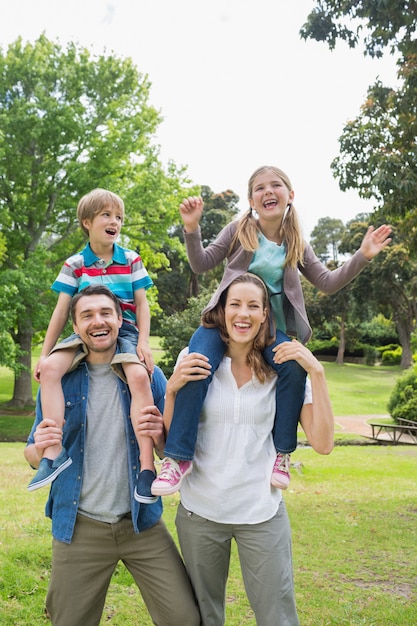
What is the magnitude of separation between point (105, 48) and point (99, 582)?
76.2 feet

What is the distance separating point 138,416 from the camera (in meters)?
3.10

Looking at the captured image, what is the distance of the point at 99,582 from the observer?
10.3ft

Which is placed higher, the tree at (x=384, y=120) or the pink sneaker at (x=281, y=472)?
the tree at (x=384, y=120)

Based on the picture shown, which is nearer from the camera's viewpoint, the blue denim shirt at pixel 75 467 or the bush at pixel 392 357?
the blue denim shirt at pixel 75 467

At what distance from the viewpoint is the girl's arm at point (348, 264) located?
3570 millimetres

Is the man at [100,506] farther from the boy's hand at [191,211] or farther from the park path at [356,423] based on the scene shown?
the park path at [356,423]

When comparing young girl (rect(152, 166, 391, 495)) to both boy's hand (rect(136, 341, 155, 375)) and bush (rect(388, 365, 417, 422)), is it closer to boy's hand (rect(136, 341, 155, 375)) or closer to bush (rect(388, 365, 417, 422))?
boy's hand (rect(136, 341, 155, 375))

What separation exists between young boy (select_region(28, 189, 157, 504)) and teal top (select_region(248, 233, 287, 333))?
2.45 feet

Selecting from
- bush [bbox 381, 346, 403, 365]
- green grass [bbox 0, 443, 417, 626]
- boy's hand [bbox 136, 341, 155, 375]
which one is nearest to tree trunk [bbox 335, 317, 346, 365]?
bush [bbox 381, 346, 403, 365]

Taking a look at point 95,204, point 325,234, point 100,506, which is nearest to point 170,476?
point 100,506

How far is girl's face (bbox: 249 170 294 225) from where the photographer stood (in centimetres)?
362

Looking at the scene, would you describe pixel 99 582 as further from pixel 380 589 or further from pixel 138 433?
pixel 380 589

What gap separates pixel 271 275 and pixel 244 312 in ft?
1.94

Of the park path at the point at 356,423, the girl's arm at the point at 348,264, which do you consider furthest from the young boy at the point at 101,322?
the park path at the point at 356,423
